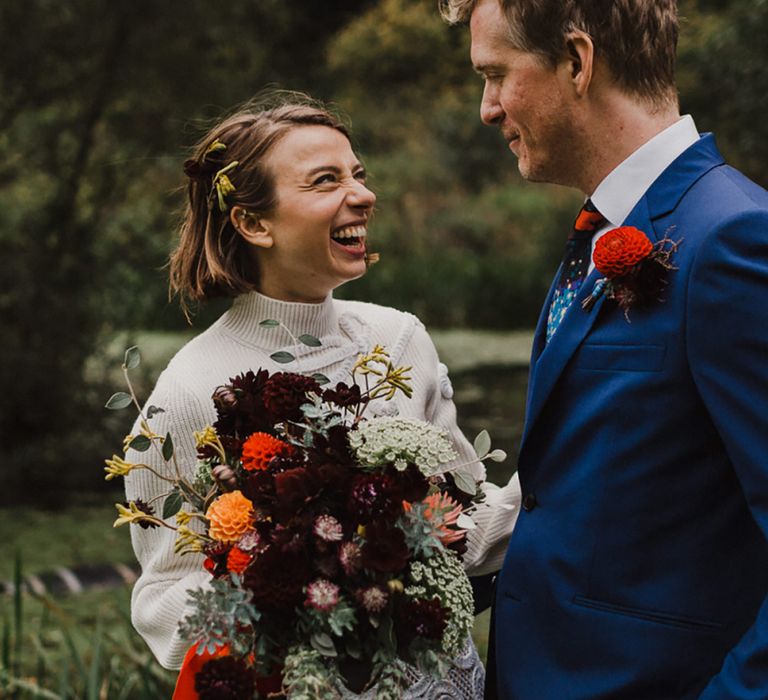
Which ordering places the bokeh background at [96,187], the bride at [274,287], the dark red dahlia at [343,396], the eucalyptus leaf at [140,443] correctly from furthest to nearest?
the bokeh background at [96,187] → the bride at [274,287] → the eucalyptus leaf at [140,443] → the dark red dahlia at [343,396]

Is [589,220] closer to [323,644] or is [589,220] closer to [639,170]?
[639,170]

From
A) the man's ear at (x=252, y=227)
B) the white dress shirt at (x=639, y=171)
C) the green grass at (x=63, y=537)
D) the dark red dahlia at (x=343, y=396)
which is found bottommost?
the green grass at (x=63, y=537)

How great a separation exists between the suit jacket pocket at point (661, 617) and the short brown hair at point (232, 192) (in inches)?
40.7

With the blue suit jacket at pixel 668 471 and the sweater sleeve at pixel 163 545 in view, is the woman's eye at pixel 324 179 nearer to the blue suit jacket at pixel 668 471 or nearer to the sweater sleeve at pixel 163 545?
the sweater sleeve at pixel 163 545

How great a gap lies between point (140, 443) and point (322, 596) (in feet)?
1.59

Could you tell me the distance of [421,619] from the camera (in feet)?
5.63

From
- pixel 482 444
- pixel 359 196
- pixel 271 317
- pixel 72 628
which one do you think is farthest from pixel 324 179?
pixel 72 628

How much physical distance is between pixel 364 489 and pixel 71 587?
4.72 meters

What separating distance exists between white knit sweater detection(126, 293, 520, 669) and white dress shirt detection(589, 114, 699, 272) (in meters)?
0.57

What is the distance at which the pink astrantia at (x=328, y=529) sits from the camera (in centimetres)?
169

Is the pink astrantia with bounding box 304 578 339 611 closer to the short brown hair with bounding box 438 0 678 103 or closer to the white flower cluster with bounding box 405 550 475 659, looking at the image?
the white flower cluster with bounding box 405 550 475 659

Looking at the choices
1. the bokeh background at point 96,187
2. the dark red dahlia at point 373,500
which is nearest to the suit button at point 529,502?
the dark red dahlia at point 373,500

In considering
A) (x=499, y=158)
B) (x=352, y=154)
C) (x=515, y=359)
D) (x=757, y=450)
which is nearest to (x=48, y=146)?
(x=515, y=359)

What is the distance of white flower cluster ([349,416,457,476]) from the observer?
1.75m
